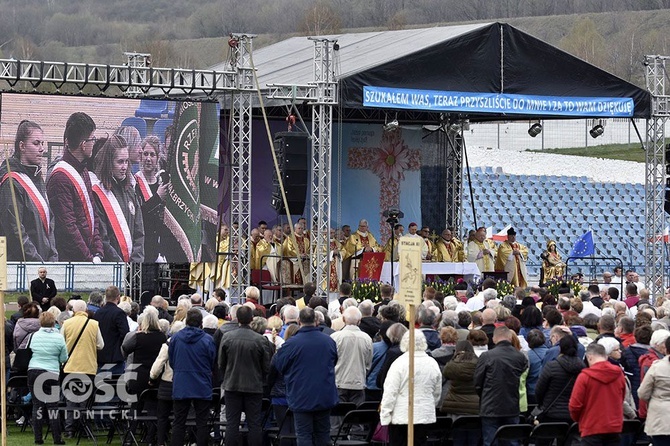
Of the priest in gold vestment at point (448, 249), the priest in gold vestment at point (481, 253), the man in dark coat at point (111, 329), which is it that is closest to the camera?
the man in dark coat at point (111, 329)

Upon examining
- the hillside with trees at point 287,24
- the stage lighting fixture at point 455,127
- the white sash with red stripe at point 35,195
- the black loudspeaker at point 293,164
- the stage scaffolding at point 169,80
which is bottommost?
the white sash with red stripe at point 35,195

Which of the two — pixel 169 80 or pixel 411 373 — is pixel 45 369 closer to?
pixel 411 373

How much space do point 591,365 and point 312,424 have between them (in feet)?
8.54

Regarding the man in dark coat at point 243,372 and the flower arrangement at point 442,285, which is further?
the flower arrangement at point 442,285

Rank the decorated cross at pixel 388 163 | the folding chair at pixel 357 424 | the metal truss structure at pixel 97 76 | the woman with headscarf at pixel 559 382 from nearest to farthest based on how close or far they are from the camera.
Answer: the woman with headscarf at pixel 559 382
the folding chair at pixel 357 424
the metal truss structure at pixel 97 76
the decorated cross at pixel 388 163

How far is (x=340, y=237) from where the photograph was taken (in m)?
23.6

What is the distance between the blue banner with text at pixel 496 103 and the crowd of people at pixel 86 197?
3.77m

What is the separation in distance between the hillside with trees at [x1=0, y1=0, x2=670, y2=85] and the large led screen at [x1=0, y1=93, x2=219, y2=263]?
7180cm

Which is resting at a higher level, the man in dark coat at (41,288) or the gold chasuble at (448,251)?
the gold chasuble at (448,251)

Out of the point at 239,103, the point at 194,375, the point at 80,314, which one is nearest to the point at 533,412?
the point at 194,375

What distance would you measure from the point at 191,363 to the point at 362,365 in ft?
5.24

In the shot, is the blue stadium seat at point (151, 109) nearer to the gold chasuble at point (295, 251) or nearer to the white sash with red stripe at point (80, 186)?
the white sash with red stripe at point (80, 186)

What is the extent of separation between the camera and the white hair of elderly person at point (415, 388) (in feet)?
32.9

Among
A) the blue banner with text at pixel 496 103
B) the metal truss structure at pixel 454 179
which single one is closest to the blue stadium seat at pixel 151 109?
the blue banner with text at pixel 496 103
